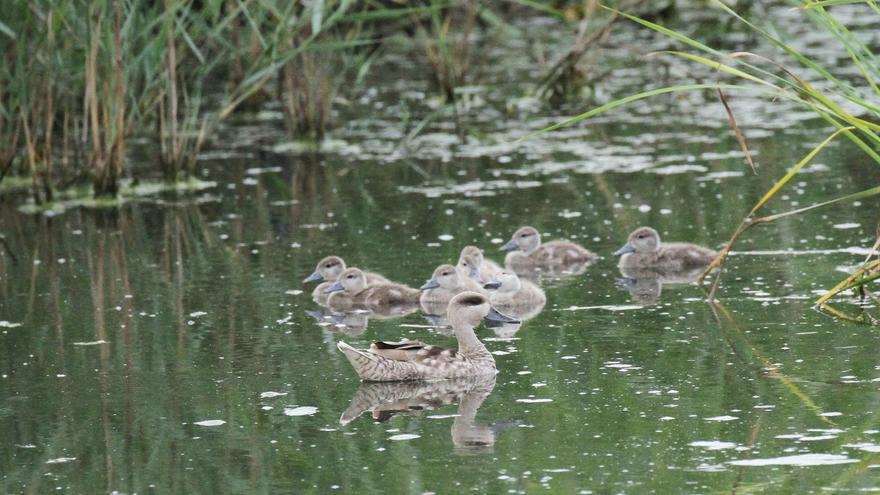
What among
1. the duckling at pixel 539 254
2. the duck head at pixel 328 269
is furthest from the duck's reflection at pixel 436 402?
the duckling at pixel 539 254

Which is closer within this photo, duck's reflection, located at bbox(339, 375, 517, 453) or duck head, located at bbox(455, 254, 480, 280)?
duck's reflection, located at bbox(339, 375, 517, 453)

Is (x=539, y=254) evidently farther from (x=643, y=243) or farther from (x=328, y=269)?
(x=328, y=269)

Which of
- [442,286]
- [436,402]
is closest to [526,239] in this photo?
[442,286]

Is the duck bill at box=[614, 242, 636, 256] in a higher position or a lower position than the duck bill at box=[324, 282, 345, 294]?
higher

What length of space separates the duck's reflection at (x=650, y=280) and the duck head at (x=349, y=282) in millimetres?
1496

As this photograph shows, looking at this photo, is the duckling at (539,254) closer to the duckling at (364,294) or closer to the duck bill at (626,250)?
the duck bill at (626,250)

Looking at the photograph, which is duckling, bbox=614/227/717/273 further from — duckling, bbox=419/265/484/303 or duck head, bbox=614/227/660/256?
duckling, bbox=419/265/484/303

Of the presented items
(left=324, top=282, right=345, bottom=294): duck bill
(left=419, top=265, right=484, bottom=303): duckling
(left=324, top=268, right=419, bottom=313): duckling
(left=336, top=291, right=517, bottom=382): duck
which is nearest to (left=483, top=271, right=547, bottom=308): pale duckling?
(left=419, top=265, right=484, bottom=303): duckling

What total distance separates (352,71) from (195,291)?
10.7 m

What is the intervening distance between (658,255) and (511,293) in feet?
3.78

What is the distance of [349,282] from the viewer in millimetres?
10203

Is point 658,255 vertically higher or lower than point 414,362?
higher

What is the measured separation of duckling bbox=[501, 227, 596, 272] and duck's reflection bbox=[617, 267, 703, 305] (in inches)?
15.1

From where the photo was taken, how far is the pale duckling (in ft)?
32.5
